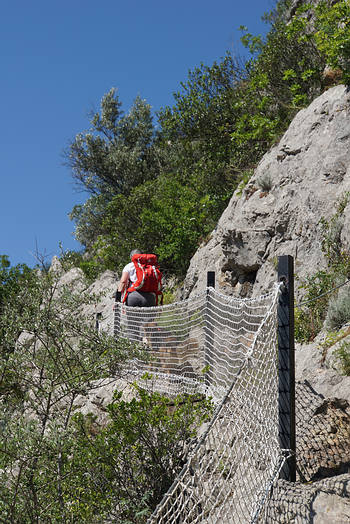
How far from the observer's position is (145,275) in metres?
9.41

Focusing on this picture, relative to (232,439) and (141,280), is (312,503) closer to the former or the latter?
(232,439)

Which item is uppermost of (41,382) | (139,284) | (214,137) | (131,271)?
(214,137)

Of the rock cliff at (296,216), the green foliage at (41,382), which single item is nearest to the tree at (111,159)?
the rock cliff at (296,216)

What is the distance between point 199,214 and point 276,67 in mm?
4242

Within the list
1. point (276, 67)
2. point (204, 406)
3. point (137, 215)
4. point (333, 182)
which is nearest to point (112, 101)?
point (137, 215)

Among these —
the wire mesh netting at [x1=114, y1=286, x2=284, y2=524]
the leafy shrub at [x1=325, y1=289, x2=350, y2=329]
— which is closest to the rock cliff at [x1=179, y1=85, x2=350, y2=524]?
the leafy shrub at [x1=325, y1=289, x2=350, y2=329]

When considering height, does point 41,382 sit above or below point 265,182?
below

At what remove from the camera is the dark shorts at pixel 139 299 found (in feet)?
31.1

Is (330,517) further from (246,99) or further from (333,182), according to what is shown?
(246,99)

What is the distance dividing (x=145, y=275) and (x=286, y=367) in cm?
504

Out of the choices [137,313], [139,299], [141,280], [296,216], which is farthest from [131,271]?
[296,216]

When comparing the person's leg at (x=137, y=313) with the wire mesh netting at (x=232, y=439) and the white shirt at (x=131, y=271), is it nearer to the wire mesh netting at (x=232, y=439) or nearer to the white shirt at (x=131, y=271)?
the white shirt at (x=131, y=271)

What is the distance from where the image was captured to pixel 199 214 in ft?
51.3

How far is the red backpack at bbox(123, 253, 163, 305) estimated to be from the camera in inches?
370
